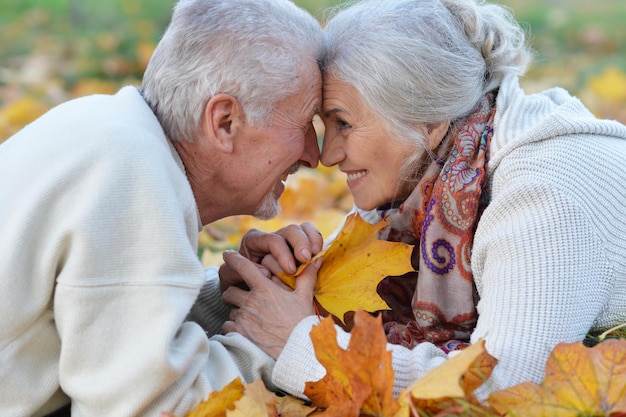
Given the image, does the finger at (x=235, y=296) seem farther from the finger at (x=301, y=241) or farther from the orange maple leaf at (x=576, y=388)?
the orange maple leaf at (x=576, y=388)

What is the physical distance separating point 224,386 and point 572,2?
10.4 m

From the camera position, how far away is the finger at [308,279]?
2.60m

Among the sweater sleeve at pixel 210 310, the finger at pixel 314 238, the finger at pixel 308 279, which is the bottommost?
the sweater sleeve at pixel 210 310

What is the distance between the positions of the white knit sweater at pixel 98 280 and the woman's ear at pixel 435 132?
0.87 m

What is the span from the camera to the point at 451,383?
179cm

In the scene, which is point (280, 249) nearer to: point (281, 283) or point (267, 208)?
point (281, 283)

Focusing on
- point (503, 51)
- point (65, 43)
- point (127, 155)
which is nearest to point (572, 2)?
point (65, 43)

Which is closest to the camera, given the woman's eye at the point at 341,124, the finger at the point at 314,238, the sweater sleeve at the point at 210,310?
the finger at the point at 314,238

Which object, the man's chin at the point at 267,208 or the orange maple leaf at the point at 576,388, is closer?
the orange maple leaf at the point at 576,388

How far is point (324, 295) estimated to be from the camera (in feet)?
8.72

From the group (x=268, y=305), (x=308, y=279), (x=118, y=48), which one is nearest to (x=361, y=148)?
(x=308, y=279)

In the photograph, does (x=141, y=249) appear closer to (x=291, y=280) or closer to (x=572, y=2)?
(x=291, y=280)

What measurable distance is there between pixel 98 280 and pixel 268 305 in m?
0.61

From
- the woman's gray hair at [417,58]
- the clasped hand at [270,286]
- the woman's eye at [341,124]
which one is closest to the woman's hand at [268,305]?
the clasped hand at [270,286]
